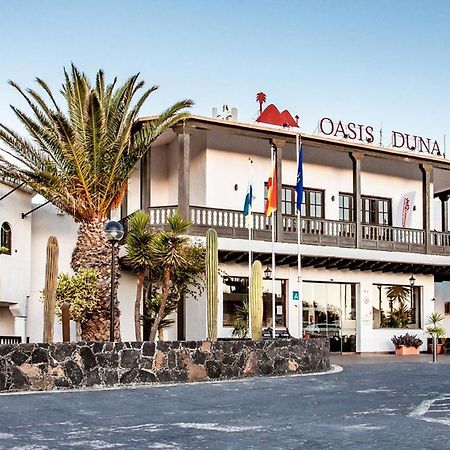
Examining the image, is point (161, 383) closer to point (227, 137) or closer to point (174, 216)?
point (174, 216)

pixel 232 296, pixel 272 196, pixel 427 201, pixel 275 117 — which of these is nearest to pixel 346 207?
pixel 427 201

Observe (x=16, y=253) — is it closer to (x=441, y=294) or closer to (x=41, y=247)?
(x=41, y=247)

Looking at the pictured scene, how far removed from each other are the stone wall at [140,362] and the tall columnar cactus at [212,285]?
0.91 metres

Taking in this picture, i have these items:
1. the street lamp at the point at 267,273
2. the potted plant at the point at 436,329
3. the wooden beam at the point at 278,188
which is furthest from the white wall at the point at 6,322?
the potted plant at the point at 436,329

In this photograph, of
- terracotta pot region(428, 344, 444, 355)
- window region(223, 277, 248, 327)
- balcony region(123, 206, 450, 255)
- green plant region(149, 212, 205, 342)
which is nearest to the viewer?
green plant region(149, 212, 205, 342)

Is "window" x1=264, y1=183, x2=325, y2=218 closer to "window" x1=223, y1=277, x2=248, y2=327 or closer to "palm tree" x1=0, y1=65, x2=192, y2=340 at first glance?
"window" x1=223, y1=277, x2=248, y2=327

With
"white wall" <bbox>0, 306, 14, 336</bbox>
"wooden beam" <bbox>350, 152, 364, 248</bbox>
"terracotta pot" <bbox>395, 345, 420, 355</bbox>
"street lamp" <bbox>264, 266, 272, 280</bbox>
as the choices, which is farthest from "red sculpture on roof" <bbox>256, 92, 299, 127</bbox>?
"white wall" <bbox>0, 306, 14, 336</bbox>

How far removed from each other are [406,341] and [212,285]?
41.9ft

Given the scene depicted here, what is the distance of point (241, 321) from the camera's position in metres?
26.6

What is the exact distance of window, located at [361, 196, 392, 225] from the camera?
31.4 meters

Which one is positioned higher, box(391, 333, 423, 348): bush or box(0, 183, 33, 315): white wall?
box(0, 183, 33, 315): white wall

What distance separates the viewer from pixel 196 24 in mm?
15789

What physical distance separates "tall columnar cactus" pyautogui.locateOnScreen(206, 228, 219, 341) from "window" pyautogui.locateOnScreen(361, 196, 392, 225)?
11.9m

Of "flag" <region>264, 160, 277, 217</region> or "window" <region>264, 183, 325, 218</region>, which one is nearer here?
"flag" <region>264, 160, 277, 217</region>
